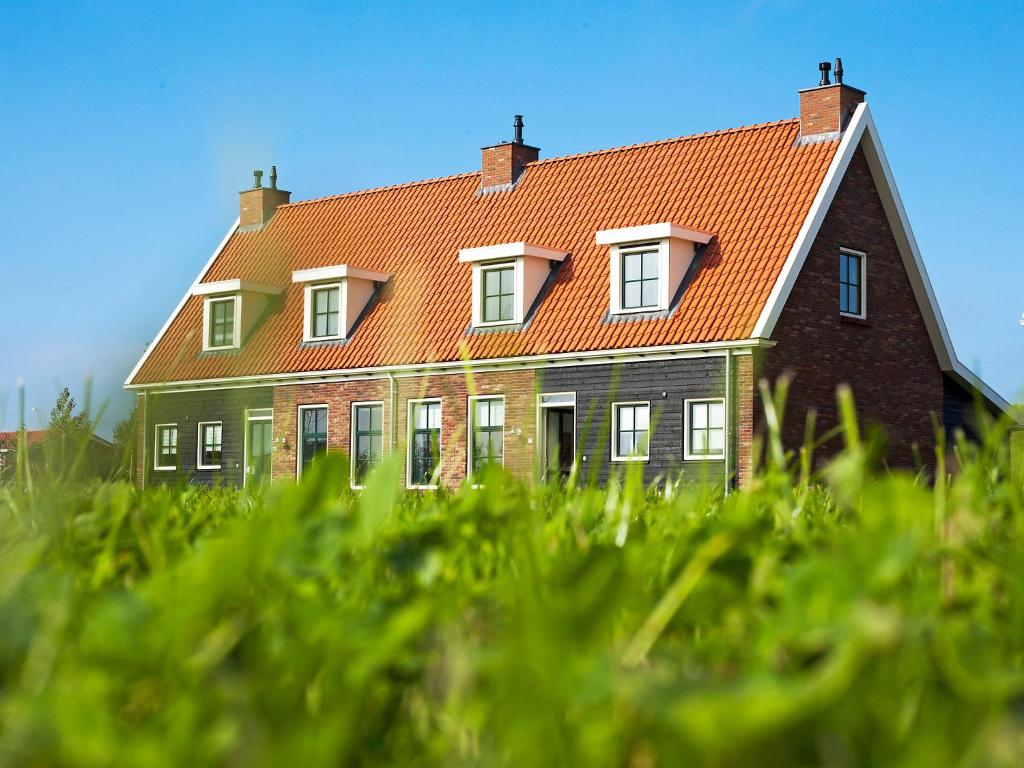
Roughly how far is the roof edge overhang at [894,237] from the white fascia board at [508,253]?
15.6ft

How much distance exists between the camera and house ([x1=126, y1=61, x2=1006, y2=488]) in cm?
2112

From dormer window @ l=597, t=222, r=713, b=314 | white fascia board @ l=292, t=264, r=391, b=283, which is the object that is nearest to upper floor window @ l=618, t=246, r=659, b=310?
dormer window @ l=597, t=222, r=713, b=314

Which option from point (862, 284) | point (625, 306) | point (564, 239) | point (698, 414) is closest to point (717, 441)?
point (698, 414)

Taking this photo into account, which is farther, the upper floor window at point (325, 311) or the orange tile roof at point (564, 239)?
the upper floor window at point (325, 311)

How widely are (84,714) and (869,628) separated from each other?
39 centimetres

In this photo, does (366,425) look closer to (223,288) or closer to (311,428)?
(311,428)

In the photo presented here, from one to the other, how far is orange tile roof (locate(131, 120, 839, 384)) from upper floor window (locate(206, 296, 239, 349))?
0.54 metres

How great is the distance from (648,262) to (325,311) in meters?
7.78

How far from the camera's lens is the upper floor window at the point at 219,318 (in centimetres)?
2856

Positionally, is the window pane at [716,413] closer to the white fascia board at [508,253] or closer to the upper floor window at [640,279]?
the upper floor window at [640,279]

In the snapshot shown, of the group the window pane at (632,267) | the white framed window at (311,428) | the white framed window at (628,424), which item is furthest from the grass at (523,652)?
the white framed window at (311,428)

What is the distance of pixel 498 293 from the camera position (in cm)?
2416

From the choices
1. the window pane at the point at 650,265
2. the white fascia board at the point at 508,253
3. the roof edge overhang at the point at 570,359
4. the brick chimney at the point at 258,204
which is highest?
the brick chimney at the point at 258,204

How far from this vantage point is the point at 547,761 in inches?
26.5
